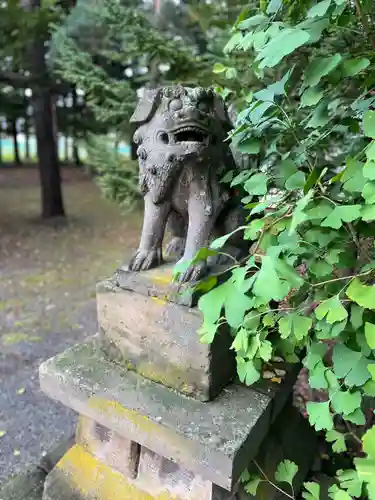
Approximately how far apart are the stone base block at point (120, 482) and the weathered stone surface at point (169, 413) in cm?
17

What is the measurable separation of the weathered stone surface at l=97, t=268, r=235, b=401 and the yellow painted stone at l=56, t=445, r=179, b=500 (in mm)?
384

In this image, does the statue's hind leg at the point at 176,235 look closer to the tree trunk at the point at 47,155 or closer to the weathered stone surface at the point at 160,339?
the weathered stone surface at the point at 160,339

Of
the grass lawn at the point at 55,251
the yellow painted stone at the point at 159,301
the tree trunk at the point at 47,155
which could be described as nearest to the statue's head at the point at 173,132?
the yellow painted stone at the point at 159,301

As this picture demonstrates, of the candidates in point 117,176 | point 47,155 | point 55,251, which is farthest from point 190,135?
point 47,155

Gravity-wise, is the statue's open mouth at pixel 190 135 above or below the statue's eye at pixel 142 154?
above

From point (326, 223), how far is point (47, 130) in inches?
244

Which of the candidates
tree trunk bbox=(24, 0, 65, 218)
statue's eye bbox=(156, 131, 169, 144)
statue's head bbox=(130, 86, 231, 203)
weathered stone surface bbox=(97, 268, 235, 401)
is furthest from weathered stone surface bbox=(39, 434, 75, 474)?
tree trunk bbox=(24, 0, 65, 218)

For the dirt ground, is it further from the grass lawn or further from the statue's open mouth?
the statue's open mouth

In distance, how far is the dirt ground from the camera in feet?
6.98

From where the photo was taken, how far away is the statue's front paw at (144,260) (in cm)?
133

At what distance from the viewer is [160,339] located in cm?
127

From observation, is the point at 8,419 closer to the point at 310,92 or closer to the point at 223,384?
the point at 223,384

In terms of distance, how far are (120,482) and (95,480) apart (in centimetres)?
9

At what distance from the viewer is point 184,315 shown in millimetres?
1196
